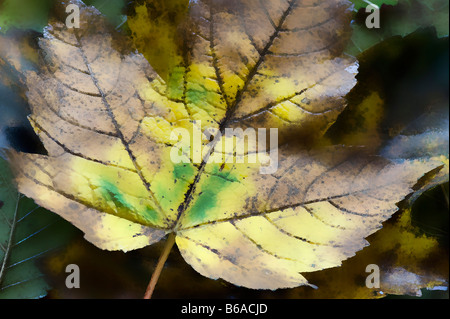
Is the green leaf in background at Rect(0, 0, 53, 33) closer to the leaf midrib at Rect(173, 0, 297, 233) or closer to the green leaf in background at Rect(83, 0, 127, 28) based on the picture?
the green leaf in background at Rect(83, 0, 127, 28)

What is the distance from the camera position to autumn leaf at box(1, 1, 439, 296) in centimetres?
38

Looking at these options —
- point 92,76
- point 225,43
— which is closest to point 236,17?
point 225,43

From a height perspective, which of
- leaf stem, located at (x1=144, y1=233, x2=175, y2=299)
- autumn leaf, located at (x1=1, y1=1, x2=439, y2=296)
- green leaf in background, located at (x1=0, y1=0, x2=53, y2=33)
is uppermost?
green leaf in background, located at (x1=0, y1=0, x2=53, y2=33)

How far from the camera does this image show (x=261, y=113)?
40 cm

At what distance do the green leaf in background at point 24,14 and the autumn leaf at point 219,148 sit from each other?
0.13 meters

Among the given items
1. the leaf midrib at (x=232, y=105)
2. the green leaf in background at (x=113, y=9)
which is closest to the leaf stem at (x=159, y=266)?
the leaf midrib at (x=232, y=105)

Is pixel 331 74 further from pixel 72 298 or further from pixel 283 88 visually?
pixel 72 298

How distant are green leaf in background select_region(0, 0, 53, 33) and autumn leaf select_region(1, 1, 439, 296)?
13cm

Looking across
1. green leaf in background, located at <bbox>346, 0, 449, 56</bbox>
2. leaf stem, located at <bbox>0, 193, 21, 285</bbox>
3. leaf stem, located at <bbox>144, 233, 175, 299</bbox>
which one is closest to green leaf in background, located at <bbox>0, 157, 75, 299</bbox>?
leaf stem, located at <bbox>0, 193, 21, 285</bbox>

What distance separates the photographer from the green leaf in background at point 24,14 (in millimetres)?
472

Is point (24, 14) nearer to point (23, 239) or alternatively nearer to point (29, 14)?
point (29, 14)

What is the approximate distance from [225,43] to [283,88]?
0.08 meters

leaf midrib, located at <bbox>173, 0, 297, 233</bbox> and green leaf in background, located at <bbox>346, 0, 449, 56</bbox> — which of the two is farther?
green leaf in background, located at <bbox>346, 0, 449, 56</bbox>

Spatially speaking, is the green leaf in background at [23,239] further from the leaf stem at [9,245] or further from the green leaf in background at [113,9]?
the green leaf in background at [113,9]
